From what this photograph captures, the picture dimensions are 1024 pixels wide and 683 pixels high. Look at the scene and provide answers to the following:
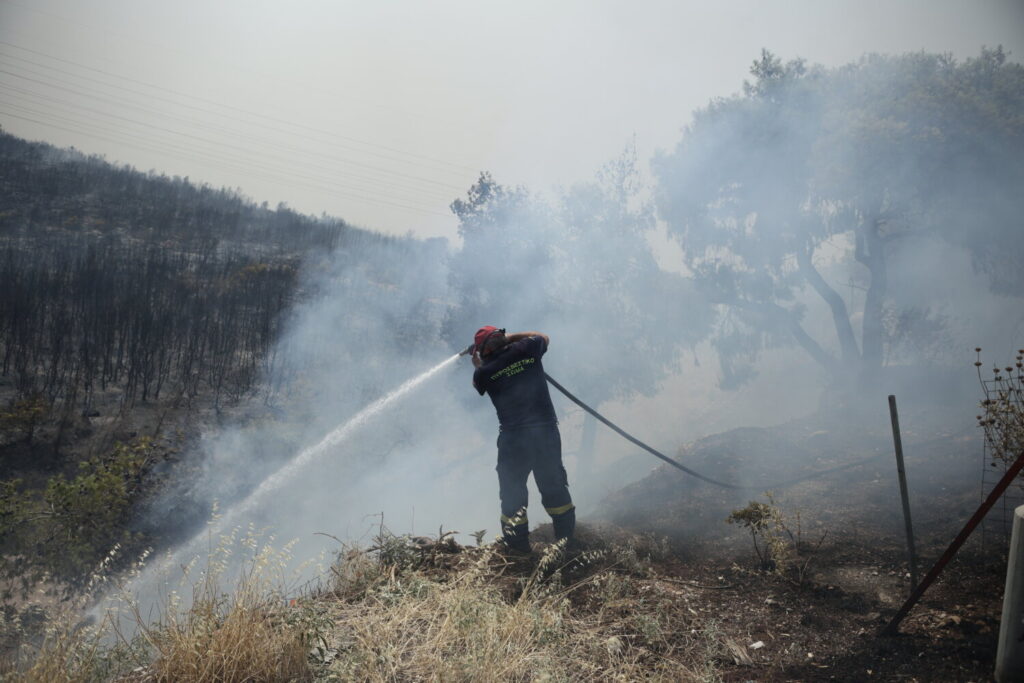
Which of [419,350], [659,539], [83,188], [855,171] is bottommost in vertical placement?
[659,539]

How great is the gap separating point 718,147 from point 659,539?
10.3 m

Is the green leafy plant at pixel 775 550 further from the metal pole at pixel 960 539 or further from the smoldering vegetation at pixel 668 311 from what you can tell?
the smoldering vegetation at pixel 668 311

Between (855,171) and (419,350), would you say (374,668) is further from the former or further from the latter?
(419,350)

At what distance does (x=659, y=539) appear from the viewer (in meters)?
5.91

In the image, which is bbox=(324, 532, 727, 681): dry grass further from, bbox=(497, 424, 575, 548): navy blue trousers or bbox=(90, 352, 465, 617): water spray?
bbox=(90, 352, 465, 617): water spray

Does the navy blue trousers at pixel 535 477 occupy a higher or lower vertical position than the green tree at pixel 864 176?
lower

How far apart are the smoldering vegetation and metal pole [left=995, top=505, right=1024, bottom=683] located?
8.22 meters

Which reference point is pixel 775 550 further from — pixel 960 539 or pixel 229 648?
pixel 229 648

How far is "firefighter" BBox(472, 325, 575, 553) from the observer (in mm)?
4848

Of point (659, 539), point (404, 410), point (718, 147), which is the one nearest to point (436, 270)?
point (404, 410)

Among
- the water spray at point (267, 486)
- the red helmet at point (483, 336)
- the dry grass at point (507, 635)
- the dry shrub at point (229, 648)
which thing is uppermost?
the red helmet at point (483, 336)

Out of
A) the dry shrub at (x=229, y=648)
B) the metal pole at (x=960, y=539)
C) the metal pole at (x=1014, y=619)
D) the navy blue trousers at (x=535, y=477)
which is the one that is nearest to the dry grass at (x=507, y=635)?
the dry shrub at (x=229, y=648)

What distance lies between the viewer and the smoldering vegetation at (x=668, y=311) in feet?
35.2

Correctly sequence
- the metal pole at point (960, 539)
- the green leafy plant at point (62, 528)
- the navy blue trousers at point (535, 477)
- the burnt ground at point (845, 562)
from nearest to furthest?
the metal pole at point (960, 539) < the burnt ground at point (845, 562) < the navy blue trousers at point (535, 477) < the green leafy plant at point (62, 528)
